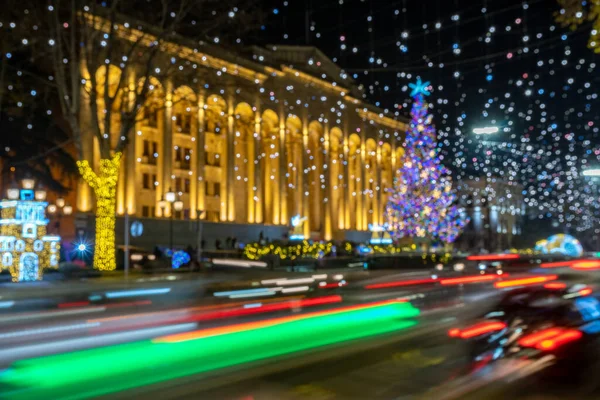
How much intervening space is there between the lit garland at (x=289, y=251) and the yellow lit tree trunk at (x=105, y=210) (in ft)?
30.0

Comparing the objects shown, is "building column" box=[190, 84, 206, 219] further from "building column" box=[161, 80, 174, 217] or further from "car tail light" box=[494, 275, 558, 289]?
"car tail light" box=[494, 275, 558, 289]

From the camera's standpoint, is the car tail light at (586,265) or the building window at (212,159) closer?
the car tail light at (586,265)

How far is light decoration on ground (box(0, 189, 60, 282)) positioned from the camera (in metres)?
18.2

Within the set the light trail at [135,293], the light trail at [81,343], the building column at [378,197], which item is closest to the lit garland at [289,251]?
the light trail at [135,293]

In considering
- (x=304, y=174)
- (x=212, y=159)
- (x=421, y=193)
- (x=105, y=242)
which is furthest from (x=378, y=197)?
(x=105, y=242)

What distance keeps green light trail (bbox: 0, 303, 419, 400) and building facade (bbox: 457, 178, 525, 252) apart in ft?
220

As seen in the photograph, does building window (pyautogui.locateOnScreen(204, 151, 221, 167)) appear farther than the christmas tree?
Yes

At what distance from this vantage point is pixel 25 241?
60.5 ft

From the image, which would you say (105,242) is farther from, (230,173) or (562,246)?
(230,173)

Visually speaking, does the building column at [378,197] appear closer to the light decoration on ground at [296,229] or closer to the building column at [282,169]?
the building column at [282,169]

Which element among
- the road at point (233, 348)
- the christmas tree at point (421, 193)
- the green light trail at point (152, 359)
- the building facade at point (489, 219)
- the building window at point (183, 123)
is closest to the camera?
the green light trail at point (152, 359)

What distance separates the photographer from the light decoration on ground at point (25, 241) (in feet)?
59.6

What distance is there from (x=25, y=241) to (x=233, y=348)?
13.0 meters

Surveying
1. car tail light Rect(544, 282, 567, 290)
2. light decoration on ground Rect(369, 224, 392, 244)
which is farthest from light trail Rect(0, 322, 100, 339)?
light decoration on ground Rect(369, 224, 392, 244)
